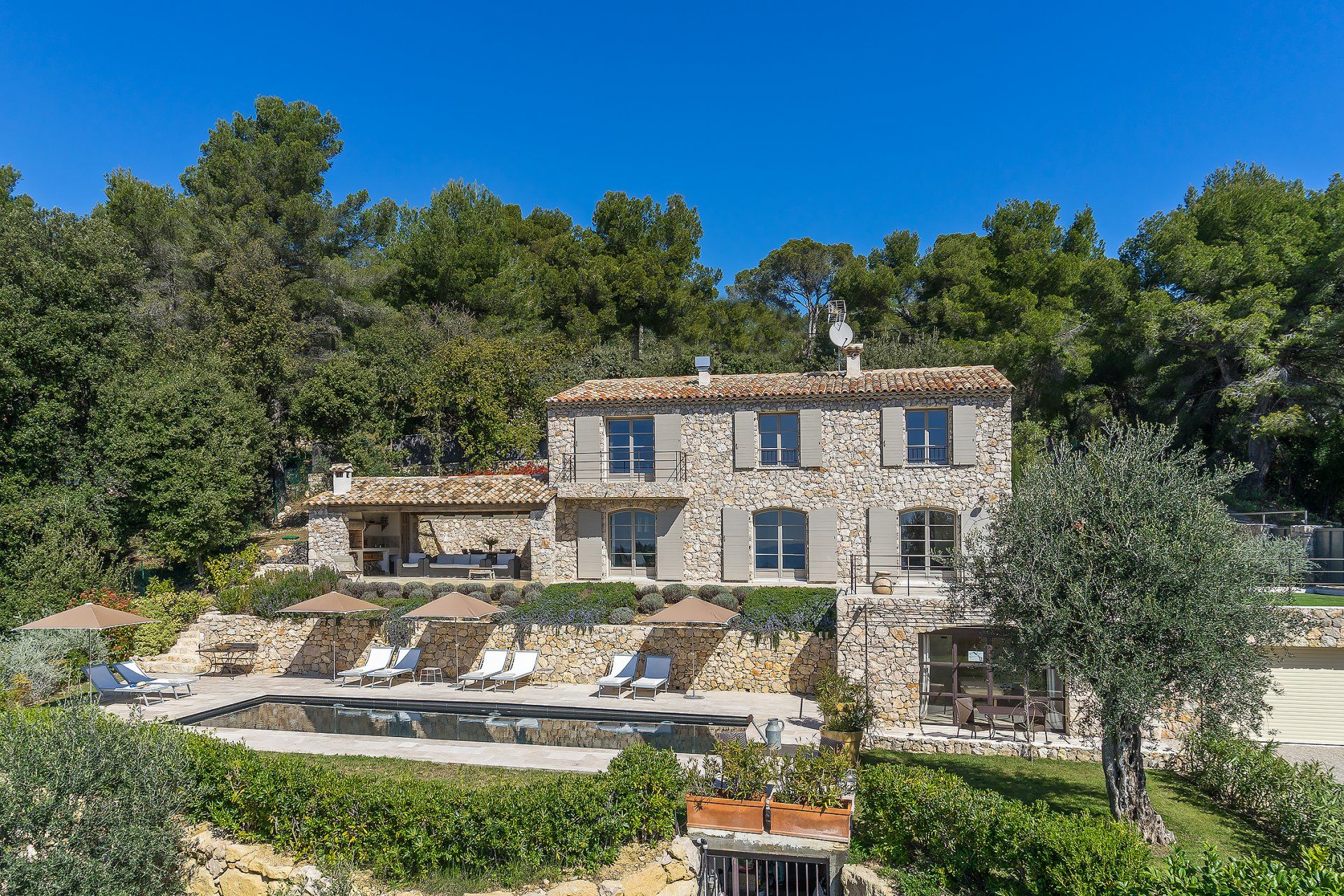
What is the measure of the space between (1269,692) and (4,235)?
3424 cm

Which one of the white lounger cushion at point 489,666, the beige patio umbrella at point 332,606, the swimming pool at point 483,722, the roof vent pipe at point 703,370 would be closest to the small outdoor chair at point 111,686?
the swimming pool at point 483,722

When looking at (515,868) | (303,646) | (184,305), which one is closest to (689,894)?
(515,868)

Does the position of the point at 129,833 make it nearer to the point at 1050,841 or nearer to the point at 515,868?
the point at 515,868

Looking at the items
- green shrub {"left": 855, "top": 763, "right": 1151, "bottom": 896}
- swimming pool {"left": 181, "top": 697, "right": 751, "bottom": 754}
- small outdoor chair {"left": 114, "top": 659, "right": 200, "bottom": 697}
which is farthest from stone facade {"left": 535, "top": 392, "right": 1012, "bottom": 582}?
green shrub {"left": 855, "top": 763, "right": 1151, "bottom": 896}

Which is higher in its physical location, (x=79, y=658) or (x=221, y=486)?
(x=221, y=486)

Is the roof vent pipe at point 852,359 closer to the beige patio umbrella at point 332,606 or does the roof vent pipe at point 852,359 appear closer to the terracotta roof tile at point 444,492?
the terracotta roof tile at point 444,492

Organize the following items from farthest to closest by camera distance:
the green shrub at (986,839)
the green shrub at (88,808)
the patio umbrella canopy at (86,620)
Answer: the patio umbrella canopy at (86,620), the green shrub at (88,808), the green shrub at (986,839)

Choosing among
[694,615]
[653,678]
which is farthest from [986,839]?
[653,678]

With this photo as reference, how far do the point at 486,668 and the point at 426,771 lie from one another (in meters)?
5.67

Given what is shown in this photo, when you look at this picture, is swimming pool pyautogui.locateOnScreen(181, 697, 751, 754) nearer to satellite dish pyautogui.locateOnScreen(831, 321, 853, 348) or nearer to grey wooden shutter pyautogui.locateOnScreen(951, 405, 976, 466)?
grey wooden shutter pyautogui.locateOnScreen(951, 405, 976, 466)

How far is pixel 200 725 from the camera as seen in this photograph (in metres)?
13.5

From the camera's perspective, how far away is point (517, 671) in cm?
1653

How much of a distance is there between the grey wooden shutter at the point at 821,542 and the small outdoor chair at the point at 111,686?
1525cm

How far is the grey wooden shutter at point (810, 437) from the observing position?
20.3 metres
